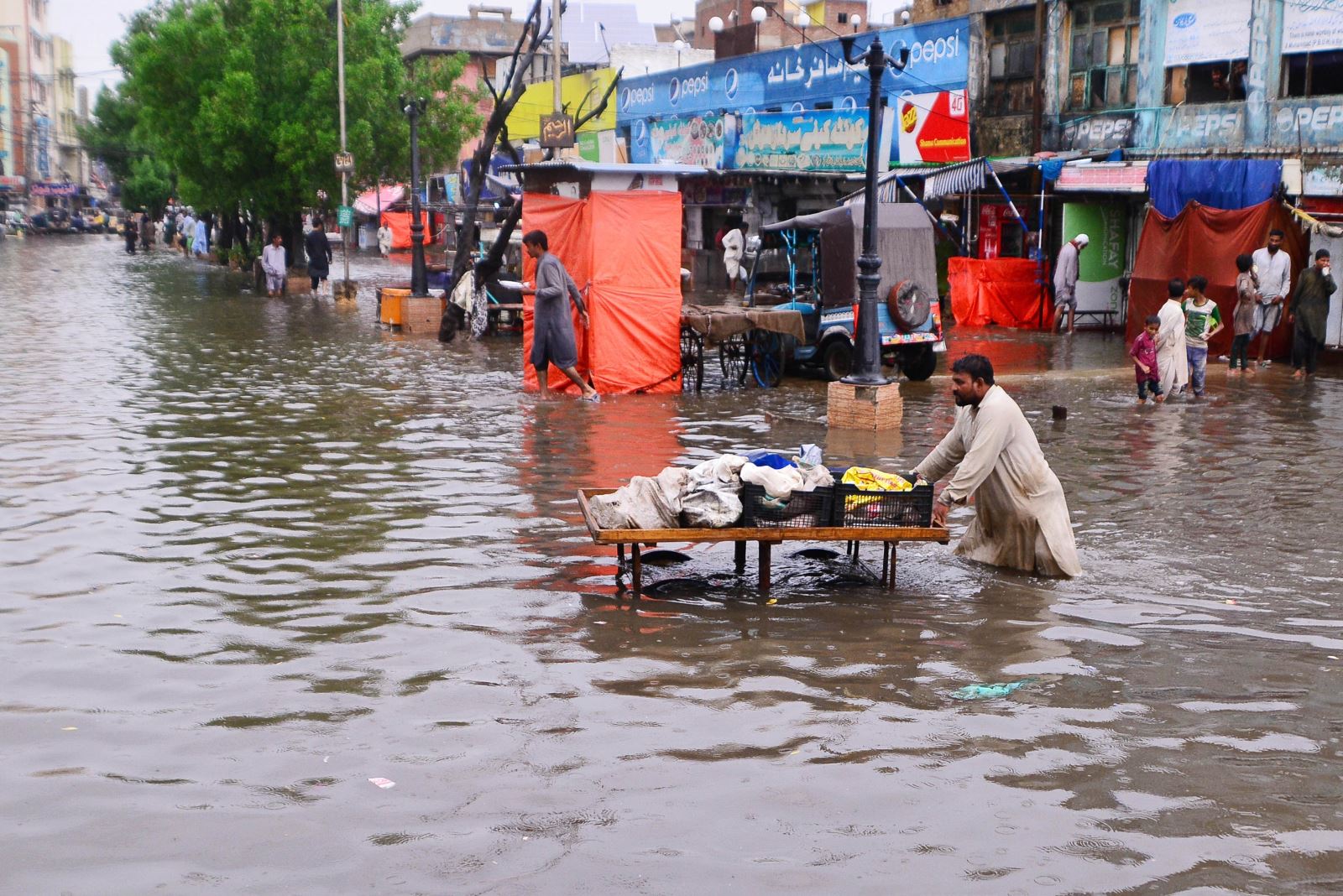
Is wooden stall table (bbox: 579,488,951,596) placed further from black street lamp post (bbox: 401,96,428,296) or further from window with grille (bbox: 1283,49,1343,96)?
black street lamp post (bbox: 401,96,428,296)

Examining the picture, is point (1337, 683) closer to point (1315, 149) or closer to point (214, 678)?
point (214, 678)

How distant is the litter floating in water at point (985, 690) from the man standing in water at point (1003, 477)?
4.81 feet

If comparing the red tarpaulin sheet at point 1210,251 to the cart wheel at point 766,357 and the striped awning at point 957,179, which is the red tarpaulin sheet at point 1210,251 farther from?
the cart wheel at point 766,357

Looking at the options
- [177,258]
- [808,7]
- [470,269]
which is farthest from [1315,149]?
[177,258]

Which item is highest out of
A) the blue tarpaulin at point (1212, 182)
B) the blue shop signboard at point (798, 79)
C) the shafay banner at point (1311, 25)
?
the blue shop signboard at point (798, 79)

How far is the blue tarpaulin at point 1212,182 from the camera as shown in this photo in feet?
67.1

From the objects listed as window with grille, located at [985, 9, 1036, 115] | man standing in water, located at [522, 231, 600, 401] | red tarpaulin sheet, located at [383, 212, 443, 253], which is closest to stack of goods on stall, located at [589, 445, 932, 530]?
man standing in water, located at [522, 231, 600, 401]

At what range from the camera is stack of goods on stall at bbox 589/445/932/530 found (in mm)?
7695

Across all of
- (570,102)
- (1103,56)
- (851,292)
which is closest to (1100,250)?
(1103,56)

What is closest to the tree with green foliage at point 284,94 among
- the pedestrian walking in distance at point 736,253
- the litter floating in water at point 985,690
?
the pedestrian walking in distance at point 736,253

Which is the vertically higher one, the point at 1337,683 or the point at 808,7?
the point at 808,7

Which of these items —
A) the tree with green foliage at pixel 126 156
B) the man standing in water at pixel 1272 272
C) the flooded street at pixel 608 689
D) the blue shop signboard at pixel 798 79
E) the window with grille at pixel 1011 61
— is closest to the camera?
the flooded street at pixel 608 689

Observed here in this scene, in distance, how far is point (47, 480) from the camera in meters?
11.2

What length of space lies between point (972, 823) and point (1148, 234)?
19.2 metres
